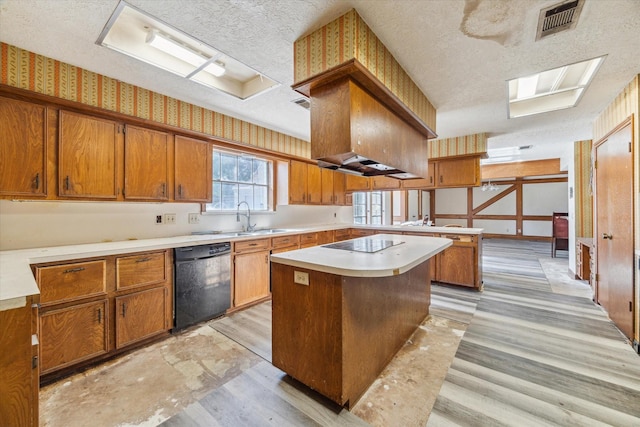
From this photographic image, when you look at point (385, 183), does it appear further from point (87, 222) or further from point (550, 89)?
point (87, 222)

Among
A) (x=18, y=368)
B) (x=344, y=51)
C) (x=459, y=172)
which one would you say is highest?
(x=344, y=51)

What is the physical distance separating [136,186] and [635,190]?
15.3ft

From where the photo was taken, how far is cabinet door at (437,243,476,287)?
3842 millimetres

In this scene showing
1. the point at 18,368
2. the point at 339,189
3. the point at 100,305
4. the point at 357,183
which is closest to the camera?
the point at 18,368

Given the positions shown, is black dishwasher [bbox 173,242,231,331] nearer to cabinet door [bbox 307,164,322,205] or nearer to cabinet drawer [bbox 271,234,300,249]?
cabinet drawer [bbox 271,234,300,249]

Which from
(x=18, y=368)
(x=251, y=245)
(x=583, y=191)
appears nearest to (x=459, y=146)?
(x=583, y=191)

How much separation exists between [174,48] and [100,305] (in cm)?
221

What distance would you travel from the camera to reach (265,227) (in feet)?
13.5

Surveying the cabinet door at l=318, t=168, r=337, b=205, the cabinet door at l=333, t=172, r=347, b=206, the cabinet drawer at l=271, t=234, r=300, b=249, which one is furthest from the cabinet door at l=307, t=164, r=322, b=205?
the cabinet drawer at l=271, t=234, r=300, b=249

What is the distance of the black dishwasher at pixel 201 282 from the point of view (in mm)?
2600

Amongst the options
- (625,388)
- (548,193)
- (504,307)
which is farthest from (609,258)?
(548,193)

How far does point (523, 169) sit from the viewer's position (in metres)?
7.04

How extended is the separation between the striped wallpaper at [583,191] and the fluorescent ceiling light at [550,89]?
202 centimetres

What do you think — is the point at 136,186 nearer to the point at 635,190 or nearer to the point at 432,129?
the point at 432,129
